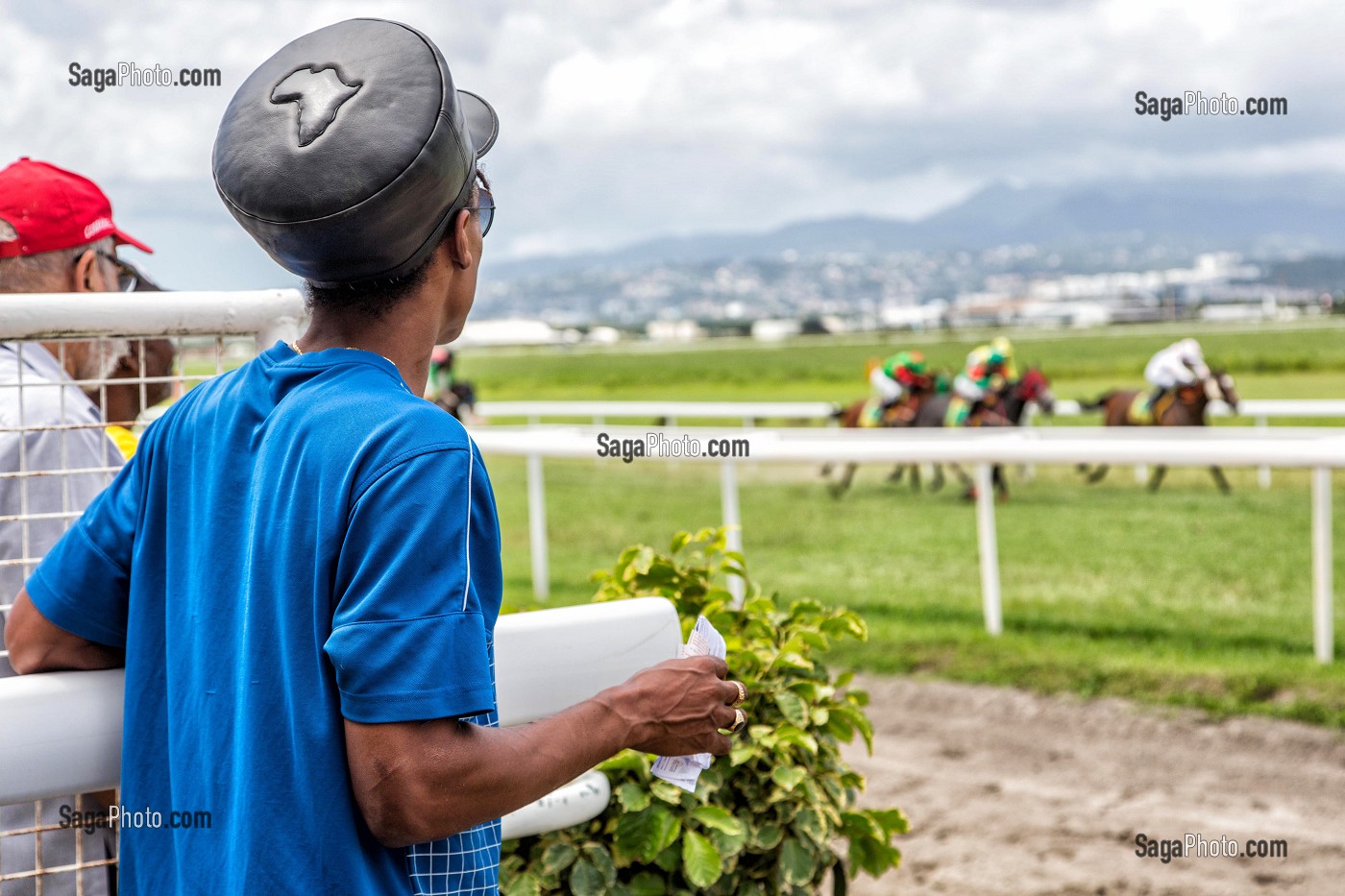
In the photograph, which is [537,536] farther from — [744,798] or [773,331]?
[773,331]

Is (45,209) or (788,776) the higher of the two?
(45,209)

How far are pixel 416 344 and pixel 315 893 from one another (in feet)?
1.82

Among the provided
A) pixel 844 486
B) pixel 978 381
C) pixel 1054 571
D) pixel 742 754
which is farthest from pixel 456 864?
pixel 978 381

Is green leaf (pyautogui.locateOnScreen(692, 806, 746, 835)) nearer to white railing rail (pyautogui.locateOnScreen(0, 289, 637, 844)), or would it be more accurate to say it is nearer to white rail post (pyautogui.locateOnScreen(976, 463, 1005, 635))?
white railing rail (pyautogui.locateOnScreen(0, 289, 637, 844))

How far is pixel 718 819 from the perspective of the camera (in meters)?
2.16

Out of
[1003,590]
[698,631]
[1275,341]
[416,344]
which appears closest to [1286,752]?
[1003,590]

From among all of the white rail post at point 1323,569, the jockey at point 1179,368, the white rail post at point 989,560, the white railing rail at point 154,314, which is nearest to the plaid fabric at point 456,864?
the white railing rail at point 154,314

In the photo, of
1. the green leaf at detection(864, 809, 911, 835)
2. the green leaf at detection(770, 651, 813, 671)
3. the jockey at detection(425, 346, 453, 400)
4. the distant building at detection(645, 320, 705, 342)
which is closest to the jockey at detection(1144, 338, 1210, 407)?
the jockey at detection(425, 346, 453, 400)

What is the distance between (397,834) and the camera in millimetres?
1130

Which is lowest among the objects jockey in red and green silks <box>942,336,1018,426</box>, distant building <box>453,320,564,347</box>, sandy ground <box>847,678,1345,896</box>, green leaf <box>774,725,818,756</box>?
sandy ground <box>847,678,1345,896</box>

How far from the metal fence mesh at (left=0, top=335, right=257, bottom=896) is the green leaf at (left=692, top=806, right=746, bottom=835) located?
95 cm

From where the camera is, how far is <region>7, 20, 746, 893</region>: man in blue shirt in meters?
1.10

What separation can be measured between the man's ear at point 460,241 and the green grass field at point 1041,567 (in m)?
4.17

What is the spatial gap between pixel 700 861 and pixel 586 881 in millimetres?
197
